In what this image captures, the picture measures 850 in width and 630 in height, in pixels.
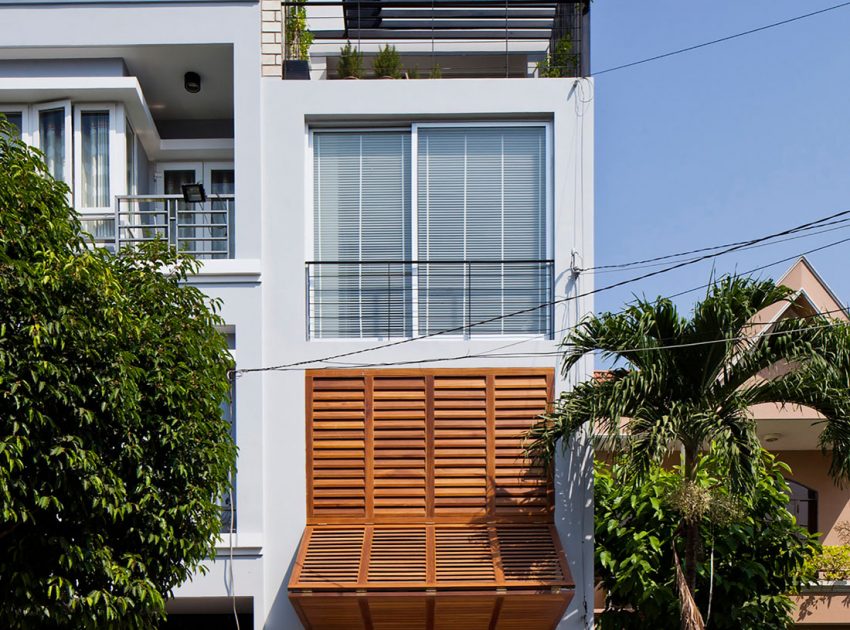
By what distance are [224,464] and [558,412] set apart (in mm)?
3497

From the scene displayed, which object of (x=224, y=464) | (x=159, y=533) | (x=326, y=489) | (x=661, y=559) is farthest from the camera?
(x=661, y=559)

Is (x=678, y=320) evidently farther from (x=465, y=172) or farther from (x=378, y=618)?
(x=378, y=618)

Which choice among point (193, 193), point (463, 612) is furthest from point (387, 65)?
point (463, 612)

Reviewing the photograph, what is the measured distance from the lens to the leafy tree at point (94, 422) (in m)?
7.75

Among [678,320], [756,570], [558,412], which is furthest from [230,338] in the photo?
[756,570]

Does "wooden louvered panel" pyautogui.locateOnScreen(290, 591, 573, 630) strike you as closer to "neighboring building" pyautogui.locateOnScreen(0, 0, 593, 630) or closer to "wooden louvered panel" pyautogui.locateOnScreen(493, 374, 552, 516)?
"neighboring building" pyautogui.locateOnScreen(0, 0, 593, 630)

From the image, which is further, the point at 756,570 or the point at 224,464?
the point at 756,570

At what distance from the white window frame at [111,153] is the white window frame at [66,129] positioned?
44mm

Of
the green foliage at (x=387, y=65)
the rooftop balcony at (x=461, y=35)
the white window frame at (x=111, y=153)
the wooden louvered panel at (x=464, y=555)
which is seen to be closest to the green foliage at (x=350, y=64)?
the rooftop balcony at (x=461, y=35)

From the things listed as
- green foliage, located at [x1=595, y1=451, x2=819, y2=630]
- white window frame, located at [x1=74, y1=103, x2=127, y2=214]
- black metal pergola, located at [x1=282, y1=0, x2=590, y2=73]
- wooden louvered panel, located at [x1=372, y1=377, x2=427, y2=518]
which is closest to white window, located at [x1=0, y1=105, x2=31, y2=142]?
white window frame, located at [x1=74, y1=103, x2=127, y2=214]

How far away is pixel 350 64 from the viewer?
12516 millimetres

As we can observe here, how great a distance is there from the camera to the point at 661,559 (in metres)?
12.3

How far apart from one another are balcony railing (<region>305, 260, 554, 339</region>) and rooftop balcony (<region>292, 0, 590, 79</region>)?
7.57 feet

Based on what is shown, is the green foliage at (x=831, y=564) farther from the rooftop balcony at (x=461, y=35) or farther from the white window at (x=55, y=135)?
the white window at (x=55, y=135)
